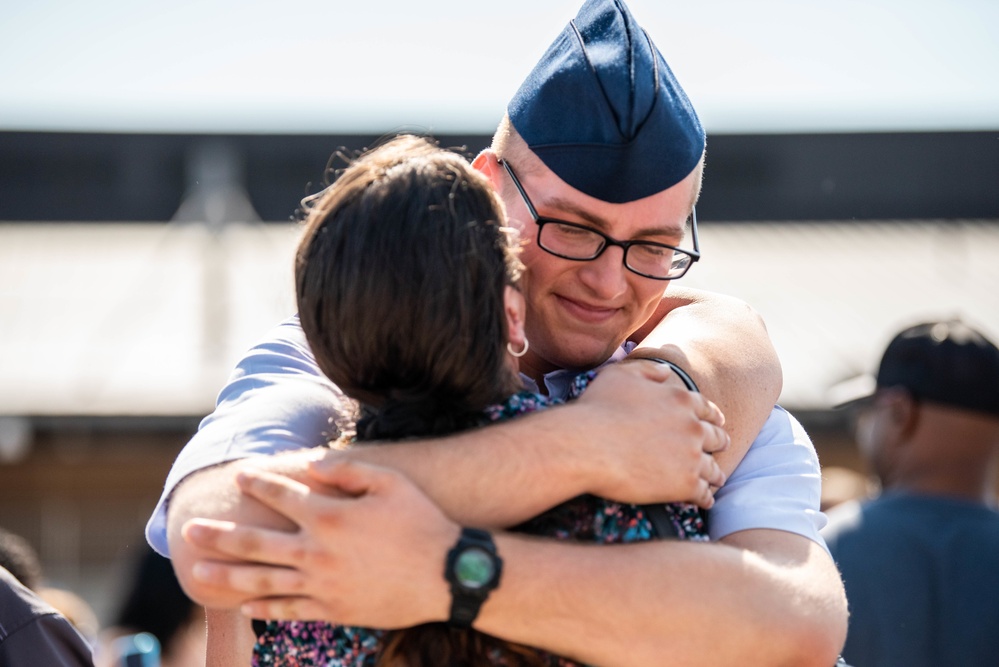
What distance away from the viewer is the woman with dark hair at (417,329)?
152 cm

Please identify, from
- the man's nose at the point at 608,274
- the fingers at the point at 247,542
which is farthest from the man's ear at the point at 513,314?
the man's nose at the point at 608,274

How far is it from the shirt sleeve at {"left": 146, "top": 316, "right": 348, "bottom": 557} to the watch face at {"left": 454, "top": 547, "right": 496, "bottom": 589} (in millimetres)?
345

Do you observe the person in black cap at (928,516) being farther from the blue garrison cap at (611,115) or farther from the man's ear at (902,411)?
the blue garrison cap at (611,115)

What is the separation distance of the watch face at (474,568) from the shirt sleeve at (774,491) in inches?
17.7

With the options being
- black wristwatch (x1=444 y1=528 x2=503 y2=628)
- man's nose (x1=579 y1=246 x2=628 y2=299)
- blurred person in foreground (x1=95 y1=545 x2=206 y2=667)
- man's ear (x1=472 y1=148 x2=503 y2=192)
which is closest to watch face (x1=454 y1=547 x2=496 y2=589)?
black wristwatch (x1=444 y1=528 x2=503 y2=628)

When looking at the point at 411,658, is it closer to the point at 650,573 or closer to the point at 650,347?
the point at 650,573

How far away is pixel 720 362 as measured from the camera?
6.48ft

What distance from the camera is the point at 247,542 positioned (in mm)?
1495

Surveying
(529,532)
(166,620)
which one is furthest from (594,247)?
(166,620)

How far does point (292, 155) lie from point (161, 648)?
622 cm

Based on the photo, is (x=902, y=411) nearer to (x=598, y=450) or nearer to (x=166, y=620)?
(x=598, y=450)

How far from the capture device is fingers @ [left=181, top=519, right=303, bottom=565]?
148 centimetres

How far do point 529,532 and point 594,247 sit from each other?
708 mm

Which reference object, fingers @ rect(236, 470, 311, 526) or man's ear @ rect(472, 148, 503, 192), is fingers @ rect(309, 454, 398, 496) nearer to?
fingers @ rect(236, 470, 311, 526)
